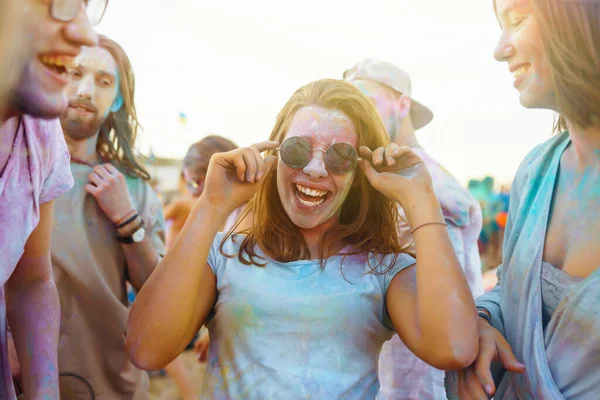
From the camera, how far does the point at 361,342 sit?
163cm

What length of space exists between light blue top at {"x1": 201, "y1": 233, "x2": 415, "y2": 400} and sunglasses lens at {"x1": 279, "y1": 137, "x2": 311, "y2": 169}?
1.07 ft

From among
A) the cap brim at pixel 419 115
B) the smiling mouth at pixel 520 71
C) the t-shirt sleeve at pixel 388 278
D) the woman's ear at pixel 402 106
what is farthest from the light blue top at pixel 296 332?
the cap brim at pixel 419 115

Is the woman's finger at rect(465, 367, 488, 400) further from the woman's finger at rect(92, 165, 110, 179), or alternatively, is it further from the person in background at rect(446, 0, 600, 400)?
the woman's finger at rect(92, 165, 110, 179)

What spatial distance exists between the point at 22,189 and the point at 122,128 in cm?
125

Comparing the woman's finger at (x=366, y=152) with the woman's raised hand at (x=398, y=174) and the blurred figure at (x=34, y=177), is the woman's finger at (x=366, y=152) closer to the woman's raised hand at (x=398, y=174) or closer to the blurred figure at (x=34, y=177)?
the woman's raised hand at (x=398, y=174)

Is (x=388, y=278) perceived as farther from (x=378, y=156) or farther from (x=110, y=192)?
(x=110, y=192)

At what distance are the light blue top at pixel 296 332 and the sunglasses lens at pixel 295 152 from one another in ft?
1.07

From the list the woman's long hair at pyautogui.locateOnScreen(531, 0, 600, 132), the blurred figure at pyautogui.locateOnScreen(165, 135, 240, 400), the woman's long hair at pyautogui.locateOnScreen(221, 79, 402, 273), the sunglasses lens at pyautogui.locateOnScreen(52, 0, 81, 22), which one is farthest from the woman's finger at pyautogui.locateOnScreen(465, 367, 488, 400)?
the blurred figure at pyautogui.locateOnScreen(165, 135, 240, 400)

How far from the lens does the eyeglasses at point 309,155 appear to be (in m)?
1.77

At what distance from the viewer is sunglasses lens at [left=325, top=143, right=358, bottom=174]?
178 cm

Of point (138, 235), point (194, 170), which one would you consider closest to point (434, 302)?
point (138, 235)

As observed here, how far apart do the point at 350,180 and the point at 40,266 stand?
1.03 meters

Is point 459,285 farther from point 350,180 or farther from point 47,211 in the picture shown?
point 47,211

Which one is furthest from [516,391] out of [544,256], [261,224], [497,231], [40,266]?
[497,231]
